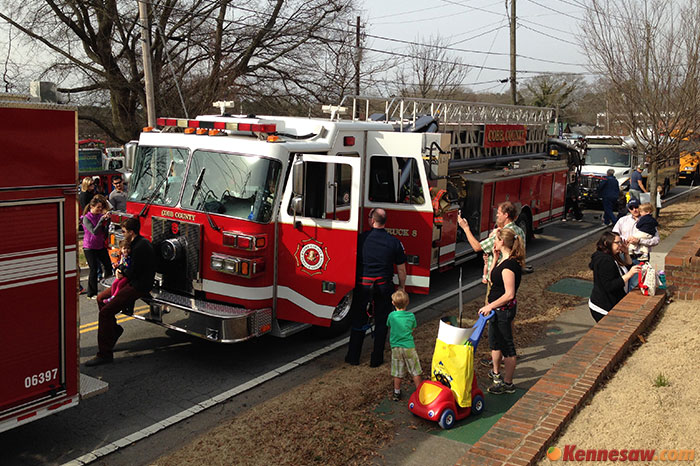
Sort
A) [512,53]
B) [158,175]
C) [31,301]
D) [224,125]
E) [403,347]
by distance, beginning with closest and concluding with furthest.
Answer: [31,301] → [403,347] → [224,125] → [158,175] → [512,53]

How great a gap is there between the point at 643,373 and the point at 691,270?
3.28 m

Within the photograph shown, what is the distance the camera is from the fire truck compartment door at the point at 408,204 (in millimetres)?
9016

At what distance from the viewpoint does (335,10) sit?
2247cm

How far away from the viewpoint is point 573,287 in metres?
11.4

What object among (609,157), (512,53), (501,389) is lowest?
(501,389)

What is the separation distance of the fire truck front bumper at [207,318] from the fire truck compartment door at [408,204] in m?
2.36

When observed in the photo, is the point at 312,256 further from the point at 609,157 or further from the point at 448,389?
the point at 609,157

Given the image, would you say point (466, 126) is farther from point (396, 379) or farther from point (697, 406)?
point (697, 406)

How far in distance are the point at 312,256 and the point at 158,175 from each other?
Answer: 2.40m

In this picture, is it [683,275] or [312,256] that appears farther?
[683,275]

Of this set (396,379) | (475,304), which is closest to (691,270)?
(475,304)

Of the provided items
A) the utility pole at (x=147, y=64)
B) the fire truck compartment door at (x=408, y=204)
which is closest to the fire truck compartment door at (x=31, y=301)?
the fire truck compartment door at (x=408, y=204)

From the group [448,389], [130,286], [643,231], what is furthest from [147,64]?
[448,389]

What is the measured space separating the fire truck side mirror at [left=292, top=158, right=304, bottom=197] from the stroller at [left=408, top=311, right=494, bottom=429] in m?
2.34
